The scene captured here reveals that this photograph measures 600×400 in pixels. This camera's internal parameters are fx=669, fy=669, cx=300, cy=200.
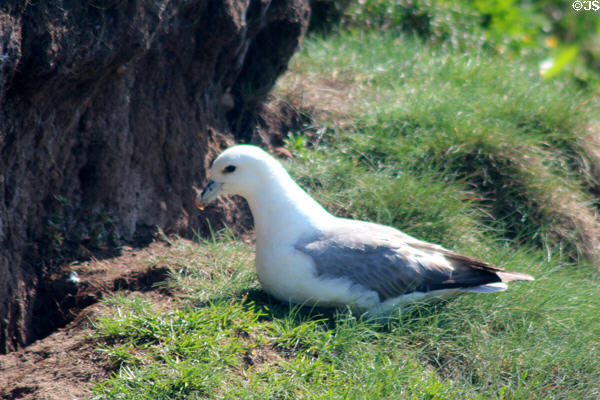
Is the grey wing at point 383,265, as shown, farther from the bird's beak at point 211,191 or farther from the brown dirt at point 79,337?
the brown dirt at point 79,337

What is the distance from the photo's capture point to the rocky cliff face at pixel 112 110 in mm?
3045

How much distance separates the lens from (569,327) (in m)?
3.42

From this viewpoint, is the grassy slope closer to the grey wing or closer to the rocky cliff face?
the grey wing

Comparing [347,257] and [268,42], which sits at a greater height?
[268,42]

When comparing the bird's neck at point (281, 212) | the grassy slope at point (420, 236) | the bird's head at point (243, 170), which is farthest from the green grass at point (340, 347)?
the bird's head at point (243, 170)

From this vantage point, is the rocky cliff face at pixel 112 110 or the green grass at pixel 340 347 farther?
the rocky cliff face at pixel 112 110

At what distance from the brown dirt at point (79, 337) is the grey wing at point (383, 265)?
0.83 metres

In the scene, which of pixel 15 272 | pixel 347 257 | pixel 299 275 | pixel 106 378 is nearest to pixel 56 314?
pixel 15 272

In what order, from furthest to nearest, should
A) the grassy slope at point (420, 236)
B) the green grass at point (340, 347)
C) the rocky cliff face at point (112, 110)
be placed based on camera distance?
the rocky cliff face at point (112, 110), the grassy slope at point (420, 236), the green grass at point (340, 347)

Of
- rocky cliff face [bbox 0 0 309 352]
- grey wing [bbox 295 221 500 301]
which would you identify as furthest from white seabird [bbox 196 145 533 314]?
rocky cliff face [bbox 0 0 309 352]

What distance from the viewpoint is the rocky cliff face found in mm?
3045

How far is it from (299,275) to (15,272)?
1.41 metres

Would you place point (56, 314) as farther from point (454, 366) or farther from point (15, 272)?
point (454, 366)

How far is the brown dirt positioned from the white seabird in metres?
0.57
